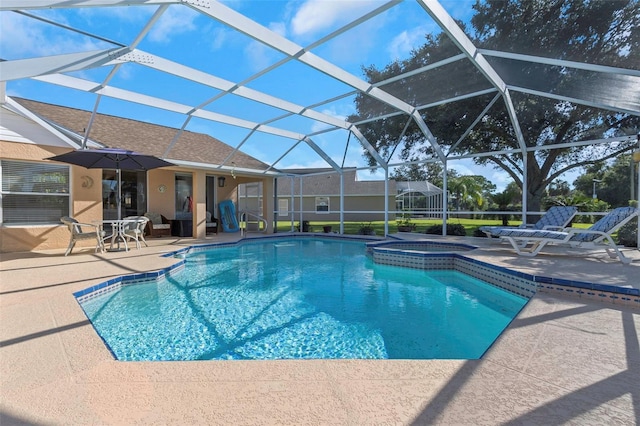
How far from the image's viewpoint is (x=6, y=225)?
27.8 ft

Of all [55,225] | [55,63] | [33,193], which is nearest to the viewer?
[55,63]

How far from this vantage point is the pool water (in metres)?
3.59

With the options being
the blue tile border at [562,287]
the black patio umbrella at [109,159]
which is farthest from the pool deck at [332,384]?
the black patio umbrella at [109,159]

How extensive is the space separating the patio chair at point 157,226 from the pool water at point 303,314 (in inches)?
236

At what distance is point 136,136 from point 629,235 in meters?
17.2

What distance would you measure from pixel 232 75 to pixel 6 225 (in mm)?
7189

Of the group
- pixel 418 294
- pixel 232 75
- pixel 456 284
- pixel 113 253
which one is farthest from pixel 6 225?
pixel 456 284

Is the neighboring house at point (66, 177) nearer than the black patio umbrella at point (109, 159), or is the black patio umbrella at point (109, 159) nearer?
the black patio umbrella at point (109, 159)

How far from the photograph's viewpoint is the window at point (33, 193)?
27.9 ft

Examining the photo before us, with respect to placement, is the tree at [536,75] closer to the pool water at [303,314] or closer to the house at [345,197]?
the pool water at [303,314]

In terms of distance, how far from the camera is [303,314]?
15.4ft

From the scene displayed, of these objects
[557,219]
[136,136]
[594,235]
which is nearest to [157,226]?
[136,136]

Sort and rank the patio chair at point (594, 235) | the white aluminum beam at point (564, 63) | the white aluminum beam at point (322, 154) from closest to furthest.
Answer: the white aluminum beam at point (564, 63) < the patio chair at point (594, 235) < the white aluminum beam at point (322, 154)

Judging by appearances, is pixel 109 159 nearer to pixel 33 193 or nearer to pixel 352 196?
pixel 33 193
